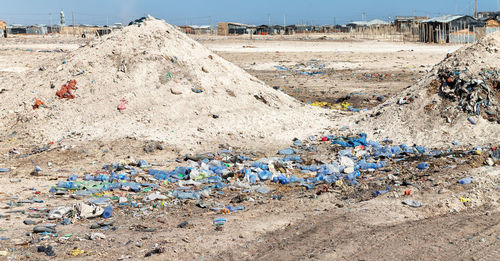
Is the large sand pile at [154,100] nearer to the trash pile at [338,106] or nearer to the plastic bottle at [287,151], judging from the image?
the plastic bottle at [287,151]

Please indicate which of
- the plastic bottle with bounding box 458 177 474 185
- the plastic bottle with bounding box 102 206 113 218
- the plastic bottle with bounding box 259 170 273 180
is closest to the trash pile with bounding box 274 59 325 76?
the plastic bottle with bounding box 259 170 273 180

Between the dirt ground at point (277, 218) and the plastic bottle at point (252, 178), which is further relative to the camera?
the plastic bottle at point (252, 178)

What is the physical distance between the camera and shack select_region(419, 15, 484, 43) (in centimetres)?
3219

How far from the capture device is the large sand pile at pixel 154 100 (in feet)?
32.2

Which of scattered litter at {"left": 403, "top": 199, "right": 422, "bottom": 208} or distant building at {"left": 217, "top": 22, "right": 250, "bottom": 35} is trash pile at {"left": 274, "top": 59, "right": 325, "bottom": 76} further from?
distant building at {"left": 217, "top": 22, "right": 250, "bottom": 35}

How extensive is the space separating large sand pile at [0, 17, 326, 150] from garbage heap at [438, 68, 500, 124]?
8.55ft

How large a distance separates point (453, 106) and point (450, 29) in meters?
25.5

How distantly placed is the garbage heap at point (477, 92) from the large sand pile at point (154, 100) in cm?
261

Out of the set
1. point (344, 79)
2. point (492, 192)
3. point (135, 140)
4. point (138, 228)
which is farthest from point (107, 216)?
point (344, 79)

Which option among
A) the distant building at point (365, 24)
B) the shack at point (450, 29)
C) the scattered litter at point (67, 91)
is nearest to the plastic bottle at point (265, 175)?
the scattered litter at point (67, 91)

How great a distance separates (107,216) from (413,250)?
11.0 ft

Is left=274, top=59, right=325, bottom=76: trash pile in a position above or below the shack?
below

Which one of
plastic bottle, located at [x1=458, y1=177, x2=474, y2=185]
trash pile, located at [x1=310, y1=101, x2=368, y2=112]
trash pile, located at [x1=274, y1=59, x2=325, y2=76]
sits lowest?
plastic bottle, located at [x1=458, y1=177, x2=474, y2=185]

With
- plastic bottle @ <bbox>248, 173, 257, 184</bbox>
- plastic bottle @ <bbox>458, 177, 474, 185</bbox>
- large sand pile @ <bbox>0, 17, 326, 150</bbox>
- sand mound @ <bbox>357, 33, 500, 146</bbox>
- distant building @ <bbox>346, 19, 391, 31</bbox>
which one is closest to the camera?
plastic bottle @ <bbox>458, 177, 474, 185</bbox>
